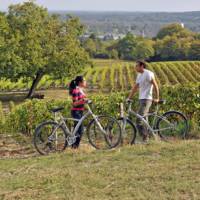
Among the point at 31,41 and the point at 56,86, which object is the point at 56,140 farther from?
the point at 56,86

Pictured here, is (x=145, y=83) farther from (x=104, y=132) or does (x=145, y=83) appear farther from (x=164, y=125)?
(x=104, y=132)

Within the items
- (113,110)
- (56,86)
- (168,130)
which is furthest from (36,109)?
(56,86)

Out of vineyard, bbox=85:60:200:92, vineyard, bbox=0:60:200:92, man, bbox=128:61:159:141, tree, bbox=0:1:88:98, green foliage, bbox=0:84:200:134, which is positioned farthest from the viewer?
vineyard, bbox=85:60:200:92

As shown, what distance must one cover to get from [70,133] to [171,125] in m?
1.92

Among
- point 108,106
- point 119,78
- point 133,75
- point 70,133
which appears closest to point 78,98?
point 70,133

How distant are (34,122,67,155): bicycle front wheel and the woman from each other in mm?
291

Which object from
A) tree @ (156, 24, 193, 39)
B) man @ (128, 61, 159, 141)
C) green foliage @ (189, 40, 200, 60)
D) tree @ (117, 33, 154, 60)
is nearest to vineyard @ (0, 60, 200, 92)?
green foliage @ (189, 40, 200, 60)

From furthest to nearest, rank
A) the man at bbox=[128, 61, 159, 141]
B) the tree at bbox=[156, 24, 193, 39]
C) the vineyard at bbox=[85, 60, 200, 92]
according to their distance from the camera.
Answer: the tree at bbox=[156, 24, 193, 39] → the vineyard at bbox=[85, 60, 200, 92] → the man at bbox=[128, 61, 159, 141]

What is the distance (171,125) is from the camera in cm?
736

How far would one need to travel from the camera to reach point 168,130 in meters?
7.38

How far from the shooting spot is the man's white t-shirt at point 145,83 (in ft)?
23.6

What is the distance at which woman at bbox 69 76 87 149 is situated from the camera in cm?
698

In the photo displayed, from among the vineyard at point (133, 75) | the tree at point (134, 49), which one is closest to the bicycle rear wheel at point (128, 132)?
the vineyard at point (133, 75)

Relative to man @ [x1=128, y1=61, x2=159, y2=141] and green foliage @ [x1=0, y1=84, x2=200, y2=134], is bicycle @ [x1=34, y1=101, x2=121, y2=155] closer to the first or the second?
man @ [x1=128, y1=61, x2=159, y2=141]
